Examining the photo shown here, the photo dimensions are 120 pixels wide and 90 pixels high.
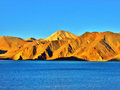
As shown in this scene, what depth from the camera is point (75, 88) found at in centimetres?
5053

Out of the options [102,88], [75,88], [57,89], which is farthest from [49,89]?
[102,88]

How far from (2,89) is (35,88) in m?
5.49

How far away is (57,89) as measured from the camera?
159 feet

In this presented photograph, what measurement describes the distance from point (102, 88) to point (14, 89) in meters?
14.4

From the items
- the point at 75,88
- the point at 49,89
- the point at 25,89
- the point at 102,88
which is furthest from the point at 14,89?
the point at 102,88

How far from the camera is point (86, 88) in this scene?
50.5 meters

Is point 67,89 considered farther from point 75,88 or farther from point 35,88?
point 35,88

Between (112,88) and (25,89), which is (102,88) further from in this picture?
(25,89)

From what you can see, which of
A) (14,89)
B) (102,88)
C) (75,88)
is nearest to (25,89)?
(14,89)

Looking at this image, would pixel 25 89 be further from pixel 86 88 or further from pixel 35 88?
pixel 86 88

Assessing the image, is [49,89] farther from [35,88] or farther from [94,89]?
[94,89]

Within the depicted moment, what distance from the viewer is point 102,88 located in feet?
165

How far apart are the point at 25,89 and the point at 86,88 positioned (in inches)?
397

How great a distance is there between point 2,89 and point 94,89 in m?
14.7
